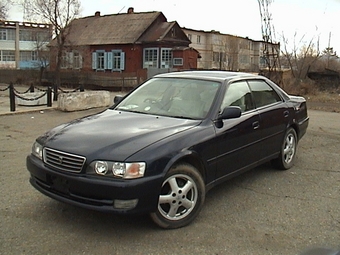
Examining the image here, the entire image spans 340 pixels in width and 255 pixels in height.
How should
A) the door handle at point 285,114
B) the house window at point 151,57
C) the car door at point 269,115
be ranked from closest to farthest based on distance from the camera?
the car door at point 269,115 → the door handle at point 285,114 → the house window at point 151,57

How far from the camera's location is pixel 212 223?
12.8 feet

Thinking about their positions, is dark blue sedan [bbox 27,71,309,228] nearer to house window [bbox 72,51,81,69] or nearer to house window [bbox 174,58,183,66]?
house window [bbox 174,58,183,66]

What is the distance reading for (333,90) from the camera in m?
21.4

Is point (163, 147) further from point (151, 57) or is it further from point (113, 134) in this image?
point (151, 57)

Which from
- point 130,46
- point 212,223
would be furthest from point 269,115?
point 130,46

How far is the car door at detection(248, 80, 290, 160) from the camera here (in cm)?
Answer: 520

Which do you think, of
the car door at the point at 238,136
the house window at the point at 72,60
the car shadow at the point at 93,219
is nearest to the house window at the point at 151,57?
the house window at the point at 72,60

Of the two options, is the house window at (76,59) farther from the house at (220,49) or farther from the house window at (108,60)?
the house at (220,49)

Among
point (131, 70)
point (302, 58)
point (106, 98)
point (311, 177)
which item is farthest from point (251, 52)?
point (311, 177)

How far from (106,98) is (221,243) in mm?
11445

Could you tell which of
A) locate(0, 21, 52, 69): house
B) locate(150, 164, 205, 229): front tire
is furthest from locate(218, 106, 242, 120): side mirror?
locate(0, 21, 52, 69): house

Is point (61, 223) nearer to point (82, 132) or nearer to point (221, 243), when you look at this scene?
point (82, 132)

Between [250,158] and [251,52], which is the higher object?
[251,52]

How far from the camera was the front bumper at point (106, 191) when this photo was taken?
3312 mm
